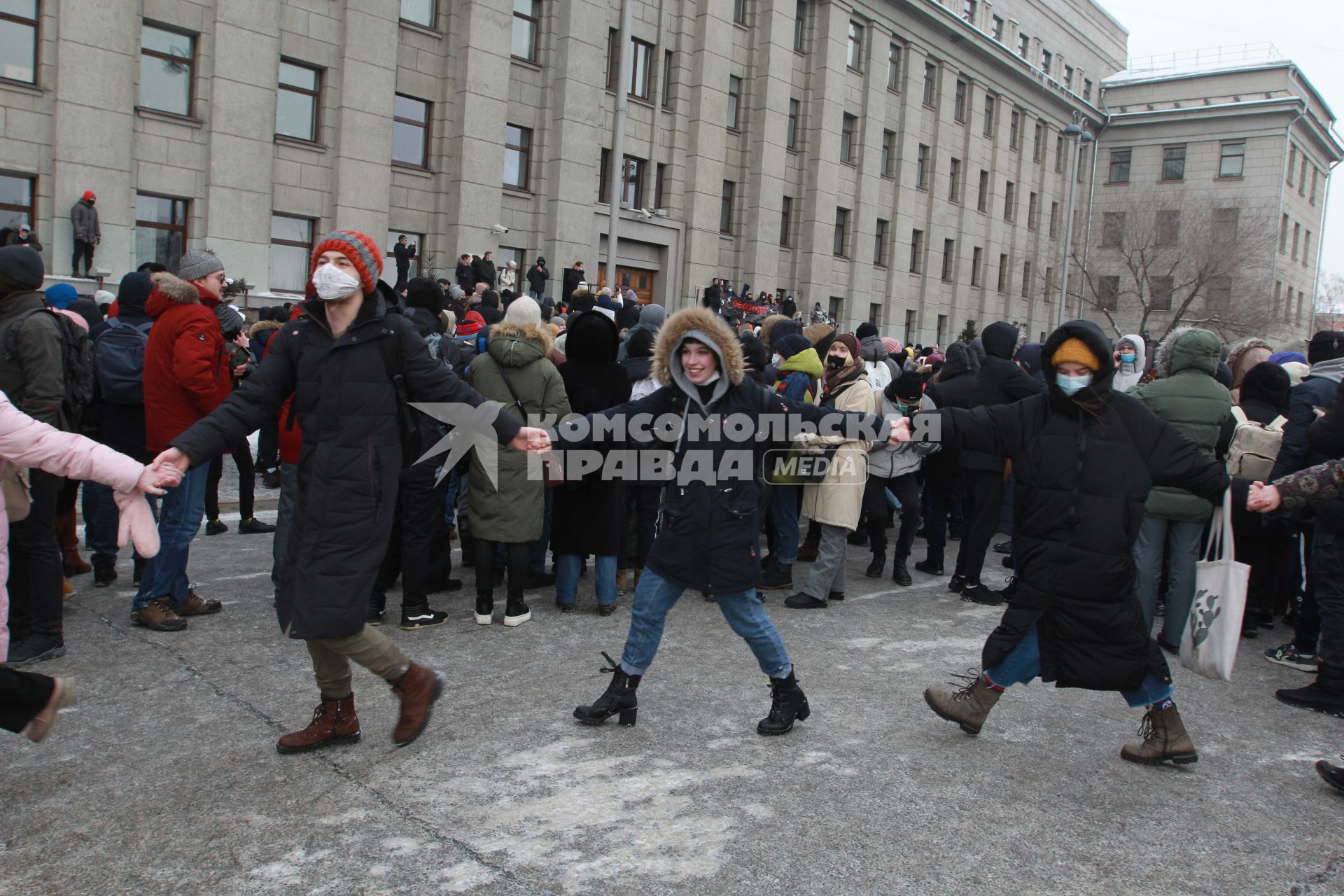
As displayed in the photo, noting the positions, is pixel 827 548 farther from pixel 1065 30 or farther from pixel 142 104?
pixel 1065 30

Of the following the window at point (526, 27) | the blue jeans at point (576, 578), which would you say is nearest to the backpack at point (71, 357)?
the blue jeans at point (576, 578)

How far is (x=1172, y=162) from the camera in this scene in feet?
176

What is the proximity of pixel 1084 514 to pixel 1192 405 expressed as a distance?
2500mm

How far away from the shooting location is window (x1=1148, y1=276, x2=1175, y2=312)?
43.8m

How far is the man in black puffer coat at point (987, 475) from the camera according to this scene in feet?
25.0

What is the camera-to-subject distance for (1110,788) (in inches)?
162

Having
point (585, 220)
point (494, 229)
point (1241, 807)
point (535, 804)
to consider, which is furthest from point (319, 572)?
point (585, 220)

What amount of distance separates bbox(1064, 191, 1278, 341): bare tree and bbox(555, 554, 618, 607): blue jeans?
41.9m

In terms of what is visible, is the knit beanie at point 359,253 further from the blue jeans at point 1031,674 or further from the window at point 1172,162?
the window at point 1172,162

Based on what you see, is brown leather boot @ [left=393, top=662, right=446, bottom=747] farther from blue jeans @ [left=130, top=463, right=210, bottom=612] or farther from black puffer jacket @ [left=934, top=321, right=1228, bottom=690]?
black puffer jacket @ [left=934, top=321, right=1228, bottom=690]

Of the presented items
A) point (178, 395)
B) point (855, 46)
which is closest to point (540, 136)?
point (855, 46)

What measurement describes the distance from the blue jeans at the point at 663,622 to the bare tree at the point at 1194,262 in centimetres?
4332

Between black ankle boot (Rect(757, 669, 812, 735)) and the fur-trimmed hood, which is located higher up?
the fur-trimmed hood

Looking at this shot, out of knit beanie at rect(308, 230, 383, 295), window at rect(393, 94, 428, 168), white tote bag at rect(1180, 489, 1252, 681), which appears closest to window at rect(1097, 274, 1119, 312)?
window at rect(393, 94, 428, 168)
